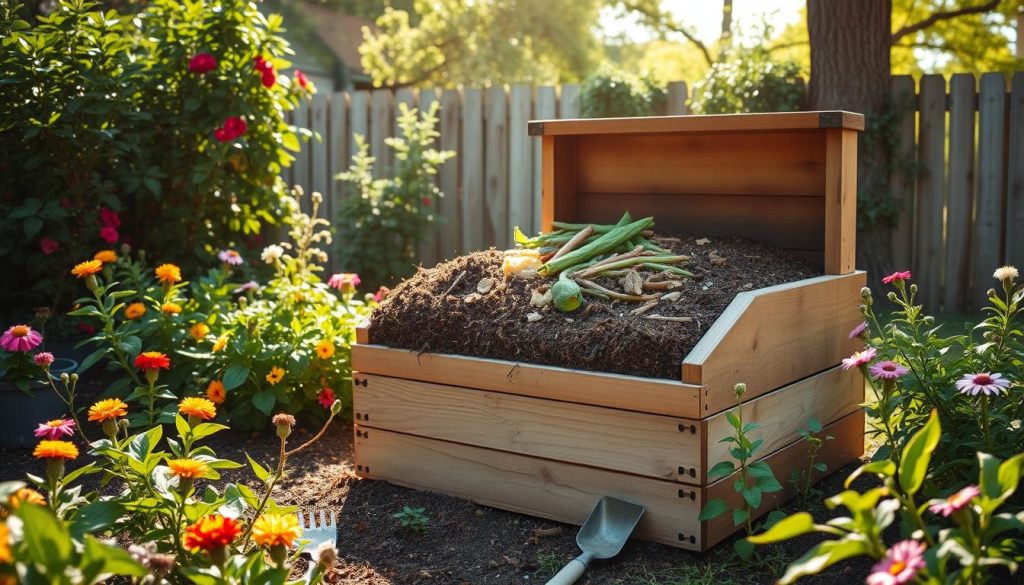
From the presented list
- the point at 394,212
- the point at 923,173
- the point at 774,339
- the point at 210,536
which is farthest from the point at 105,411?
the point at 923,173

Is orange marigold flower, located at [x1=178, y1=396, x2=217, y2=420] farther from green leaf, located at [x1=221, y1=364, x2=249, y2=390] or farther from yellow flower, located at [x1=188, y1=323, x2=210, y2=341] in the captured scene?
yellow flower, located at [x1=188, y1=323, x2=210, y2=341]

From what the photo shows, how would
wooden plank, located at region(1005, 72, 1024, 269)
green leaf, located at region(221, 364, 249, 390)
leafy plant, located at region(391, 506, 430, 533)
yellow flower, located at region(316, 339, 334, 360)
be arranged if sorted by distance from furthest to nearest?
wooden plank, located at region(1005, 72, 1024, 269), yellow flower, located at region(316, 339, 334, 360), green leaf, located at region(221, 364, 249, 390), leafy plant, located at region(391, 506, 430, 533)

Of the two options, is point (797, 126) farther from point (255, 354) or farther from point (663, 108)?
point (663, 108)

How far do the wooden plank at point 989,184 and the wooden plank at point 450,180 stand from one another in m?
3.56

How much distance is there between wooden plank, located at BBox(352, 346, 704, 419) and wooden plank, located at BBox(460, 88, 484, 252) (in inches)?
164

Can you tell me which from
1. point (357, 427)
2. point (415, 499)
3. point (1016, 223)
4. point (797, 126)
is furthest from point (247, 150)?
point (1016, 223)

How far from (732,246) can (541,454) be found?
1.13 metres

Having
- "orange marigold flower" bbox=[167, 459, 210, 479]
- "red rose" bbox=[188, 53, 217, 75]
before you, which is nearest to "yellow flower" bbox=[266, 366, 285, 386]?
"orange marigold flower" bbox=[167, 459, 210, 479]

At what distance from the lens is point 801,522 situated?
159cm

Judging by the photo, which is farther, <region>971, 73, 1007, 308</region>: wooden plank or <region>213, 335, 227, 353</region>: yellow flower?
<region>971, 73, 1007, 308</region>: wooden plank

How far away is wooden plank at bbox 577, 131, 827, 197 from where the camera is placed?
11.2 feet

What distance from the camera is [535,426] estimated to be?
279 cm

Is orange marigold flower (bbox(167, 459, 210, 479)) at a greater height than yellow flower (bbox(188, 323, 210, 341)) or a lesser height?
lesser

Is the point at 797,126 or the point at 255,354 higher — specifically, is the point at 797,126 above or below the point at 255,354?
above
